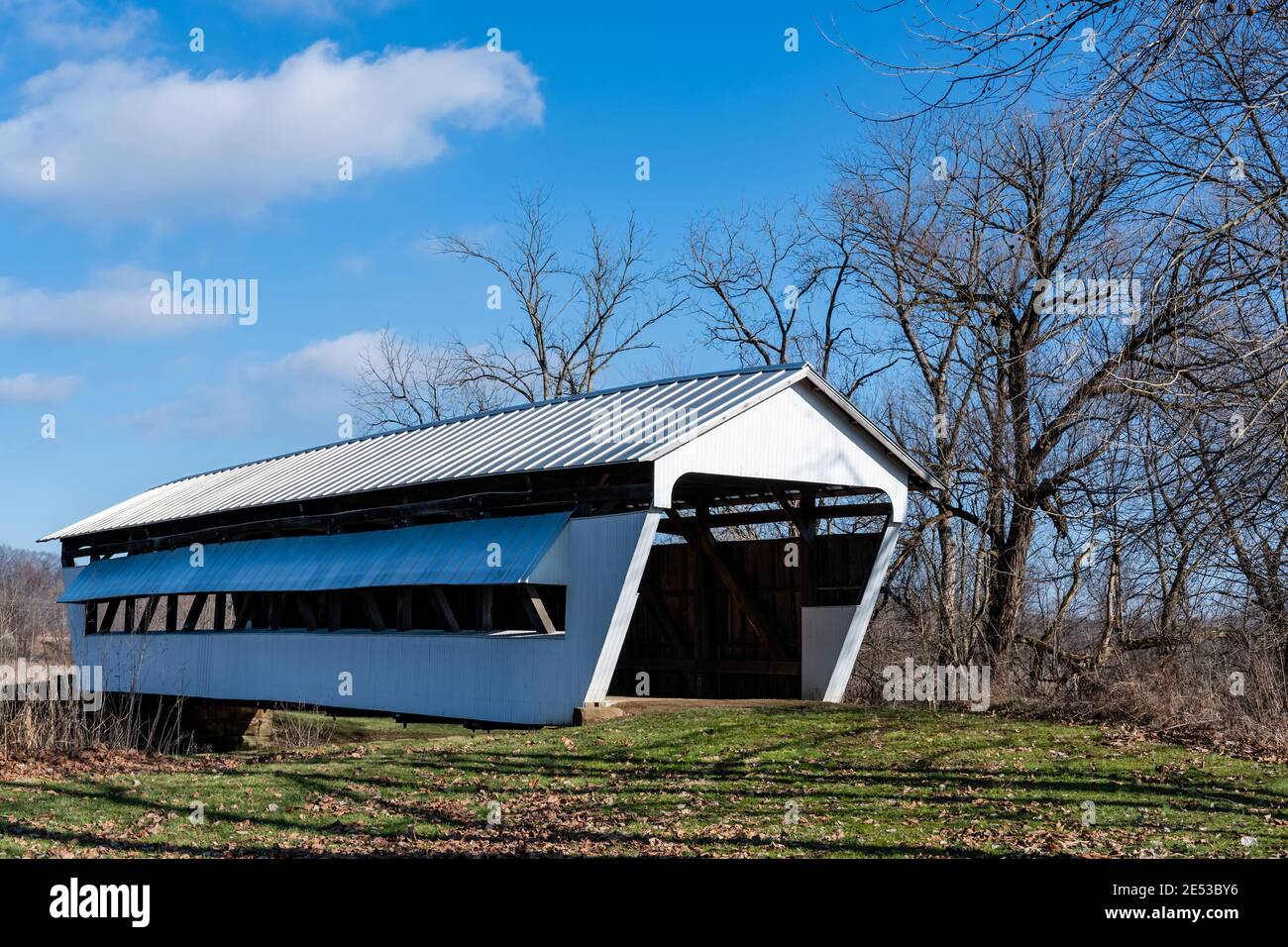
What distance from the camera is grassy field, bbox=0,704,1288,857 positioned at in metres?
8.61

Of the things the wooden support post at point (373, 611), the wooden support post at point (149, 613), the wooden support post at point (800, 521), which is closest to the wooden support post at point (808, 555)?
the wooden support post at point (800, 521)

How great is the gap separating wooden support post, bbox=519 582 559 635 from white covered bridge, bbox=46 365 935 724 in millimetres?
35

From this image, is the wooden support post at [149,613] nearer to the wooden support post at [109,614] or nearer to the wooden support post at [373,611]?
the wooden support post at [109,614]

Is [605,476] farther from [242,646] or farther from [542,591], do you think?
[242,646]

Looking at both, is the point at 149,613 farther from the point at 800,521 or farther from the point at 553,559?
the point at 800,521

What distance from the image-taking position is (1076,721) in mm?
14789

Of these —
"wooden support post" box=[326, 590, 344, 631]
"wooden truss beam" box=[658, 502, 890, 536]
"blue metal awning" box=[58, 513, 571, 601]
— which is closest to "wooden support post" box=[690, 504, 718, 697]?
"wooden truss beam" box=[658, 502, 890, 536]

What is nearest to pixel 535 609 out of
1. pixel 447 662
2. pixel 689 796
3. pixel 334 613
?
pixel 447 662

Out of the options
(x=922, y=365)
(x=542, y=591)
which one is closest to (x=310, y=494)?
(x=542, y=591)

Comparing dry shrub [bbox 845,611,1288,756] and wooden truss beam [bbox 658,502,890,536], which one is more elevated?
wooden truss beam [bbox 658,502,890,536]

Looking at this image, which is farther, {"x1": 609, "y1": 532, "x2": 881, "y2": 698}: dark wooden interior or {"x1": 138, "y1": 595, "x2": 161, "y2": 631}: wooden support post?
{"x1": 138, "y1": 595, "x2": 161, "y2": 631}: wooden support post

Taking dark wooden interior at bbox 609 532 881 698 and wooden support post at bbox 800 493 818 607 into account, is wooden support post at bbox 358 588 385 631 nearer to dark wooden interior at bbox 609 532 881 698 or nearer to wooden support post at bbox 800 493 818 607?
dark wooden interior at bbox 609 532 881 698
